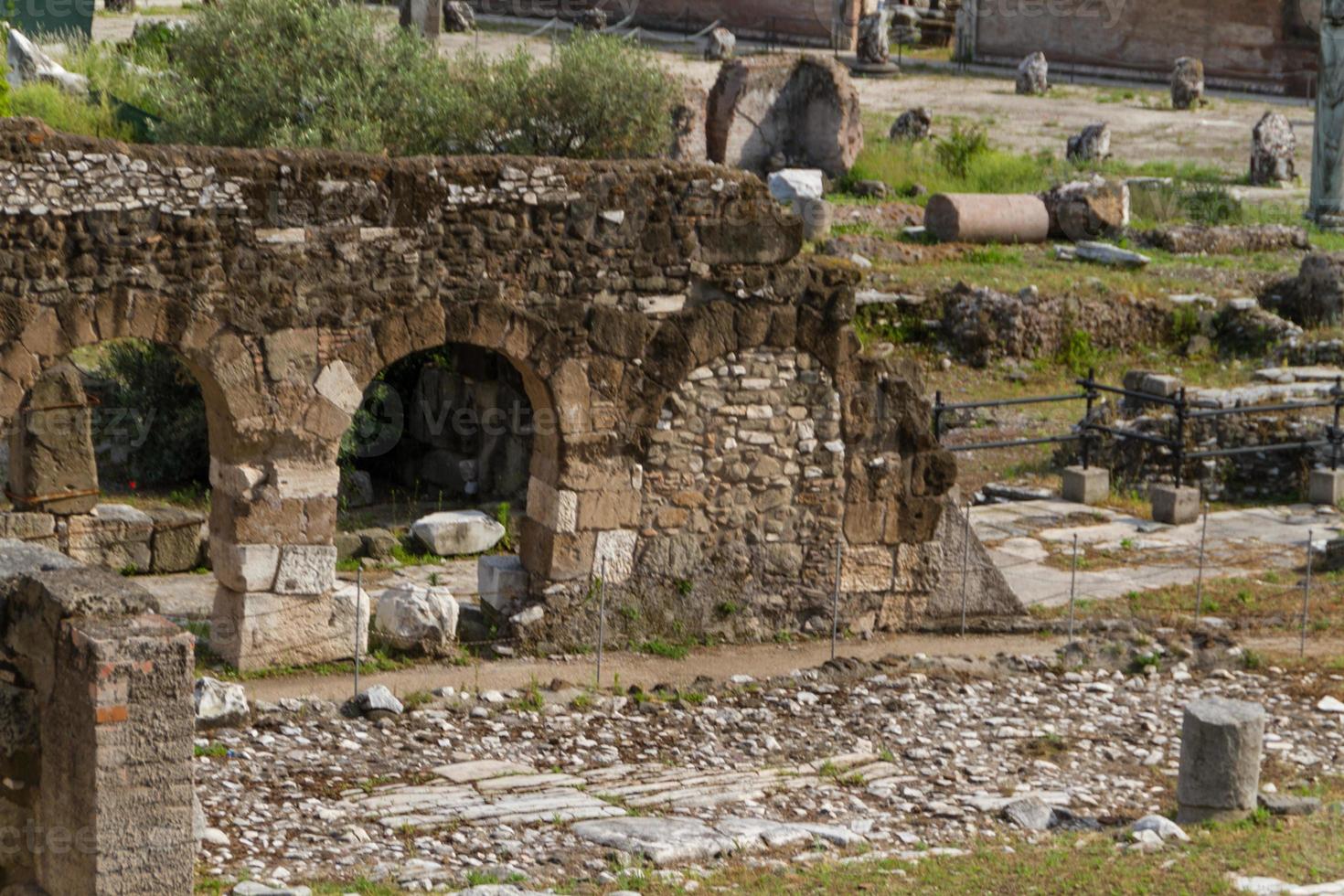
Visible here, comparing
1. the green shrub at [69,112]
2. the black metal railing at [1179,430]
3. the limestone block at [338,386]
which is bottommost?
the black metal railing at [1179,430]

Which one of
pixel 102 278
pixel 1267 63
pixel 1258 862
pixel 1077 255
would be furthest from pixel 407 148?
pixel 1267 63

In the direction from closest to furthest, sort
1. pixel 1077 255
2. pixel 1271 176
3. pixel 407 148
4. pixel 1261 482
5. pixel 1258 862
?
pixel 1258 862 → pixel 1261 482 → pixel 407 148 → pixel 1077 255 → pixel 1271 176

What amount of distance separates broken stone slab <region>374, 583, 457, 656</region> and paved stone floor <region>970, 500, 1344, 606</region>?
4.61 meters

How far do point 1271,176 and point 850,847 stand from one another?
75.1 ft

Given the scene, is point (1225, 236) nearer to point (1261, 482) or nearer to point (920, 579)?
→ point (1261, 482)

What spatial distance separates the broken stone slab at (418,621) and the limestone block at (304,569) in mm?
476

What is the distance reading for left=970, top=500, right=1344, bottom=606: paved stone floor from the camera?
15977 mm

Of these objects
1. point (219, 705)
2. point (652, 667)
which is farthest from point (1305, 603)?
point (219, 705)

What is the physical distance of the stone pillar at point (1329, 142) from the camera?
2786cm

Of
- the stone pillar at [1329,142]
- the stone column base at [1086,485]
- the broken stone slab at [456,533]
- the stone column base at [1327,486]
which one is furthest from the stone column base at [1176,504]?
the stone pillar at [1329,142]

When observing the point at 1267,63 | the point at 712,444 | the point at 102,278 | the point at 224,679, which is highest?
the point at 1267,63

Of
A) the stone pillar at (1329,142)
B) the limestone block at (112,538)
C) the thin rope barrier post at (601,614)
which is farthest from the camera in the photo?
the stone pillar at (1329,142)

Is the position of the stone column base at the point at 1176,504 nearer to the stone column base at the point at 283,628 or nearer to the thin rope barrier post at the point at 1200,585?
the thin rope barrier post at the point at 1200,585

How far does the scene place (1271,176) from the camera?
99.2 ft
